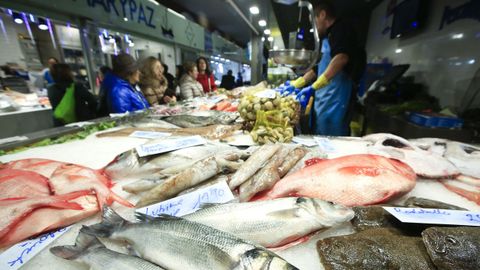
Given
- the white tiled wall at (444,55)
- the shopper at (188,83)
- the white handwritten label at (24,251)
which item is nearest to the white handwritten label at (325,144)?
the white handwritten label at (24,251)

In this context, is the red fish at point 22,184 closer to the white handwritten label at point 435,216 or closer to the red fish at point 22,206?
the red fish at point 22,206

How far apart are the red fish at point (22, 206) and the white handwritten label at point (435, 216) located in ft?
4.45

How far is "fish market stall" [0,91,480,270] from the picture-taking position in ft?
2.45

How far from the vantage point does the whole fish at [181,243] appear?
26.5 inches

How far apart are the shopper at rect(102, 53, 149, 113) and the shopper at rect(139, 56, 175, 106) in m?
0.84

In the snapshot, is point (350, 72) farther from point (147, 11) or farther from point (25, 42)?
point (147, 11)

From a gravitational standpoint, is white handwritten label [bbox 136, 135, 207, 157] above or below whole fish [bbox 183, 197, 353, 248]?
above

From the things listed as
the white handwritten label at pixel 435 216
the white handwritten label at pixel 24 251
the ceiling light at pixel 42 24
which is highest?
the ceiling light at pixel 42 24

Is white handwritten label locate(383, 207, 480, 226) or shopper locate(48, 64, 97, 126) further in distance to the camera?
shopper locate(48, 64, 97, 126)

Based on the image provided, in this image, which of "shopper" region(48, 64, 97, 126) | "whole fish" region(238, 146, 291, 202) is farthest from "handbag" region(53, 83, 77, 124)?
"whole fish" region(238, 146, 291, 202)

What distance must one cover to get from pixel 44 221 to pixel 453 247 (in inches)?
59.6

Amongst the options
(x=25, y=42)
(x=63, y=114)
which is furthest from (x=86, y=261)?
(x=25, y=42)

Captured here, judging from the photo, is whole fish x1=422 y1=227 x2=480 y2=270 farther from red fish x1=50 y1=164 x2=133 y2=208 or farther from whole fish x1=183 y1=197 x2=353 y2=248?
red fish x1=50 y1=164 x2=133 y2=208

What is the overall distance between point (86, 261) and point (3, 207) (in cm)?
51
